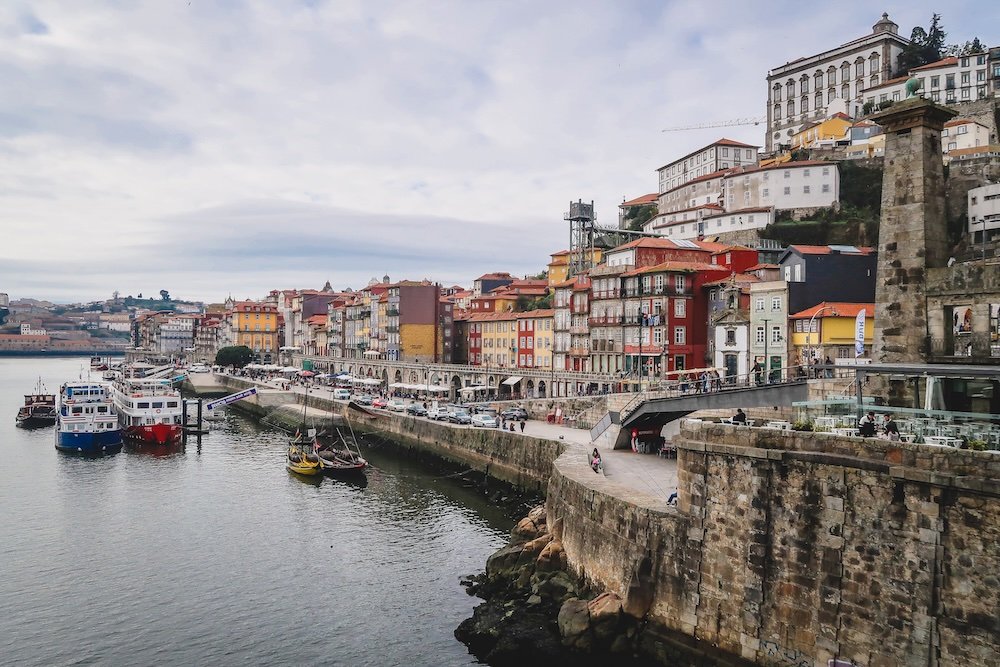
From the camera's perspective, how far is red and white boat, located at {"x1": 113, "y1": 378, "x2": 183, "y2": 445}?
218 feet

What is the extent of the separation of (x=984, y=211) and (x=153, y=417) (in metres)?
73.4

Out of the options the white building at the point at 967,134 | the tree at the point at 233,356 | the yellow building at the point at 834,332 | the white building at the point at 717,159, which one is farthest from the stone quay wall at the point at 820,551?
the tree at the point at 233,356

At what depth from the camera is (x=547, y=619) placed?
77.6 feet

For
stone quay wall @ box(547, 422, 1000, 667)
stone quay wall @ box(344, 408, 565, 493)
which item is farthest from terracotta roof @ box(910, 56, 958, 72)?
stone quay wall @ box(547, 422, 1000, 667)

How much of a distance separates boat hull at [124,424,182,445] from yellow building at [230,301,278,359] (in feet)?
323

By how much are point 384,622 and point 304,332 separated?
13874cm

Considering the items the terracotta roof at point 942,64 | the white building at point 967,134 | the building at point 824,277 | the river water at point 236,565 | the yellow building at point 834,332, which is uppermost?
the terracotta roof at point 942,64

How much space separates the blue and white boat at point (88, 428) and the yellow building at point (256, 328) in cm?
10001

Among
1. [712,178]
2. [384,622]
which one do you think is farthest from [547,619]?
[712,178]

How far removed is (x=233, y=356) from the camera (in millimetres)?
140875

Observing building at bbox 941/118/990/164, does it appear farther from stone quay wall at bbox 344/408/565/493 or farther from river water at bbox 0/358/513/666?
river water at bbox 0/358/513/666

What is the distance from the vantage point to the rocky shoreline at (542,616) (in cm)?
2139

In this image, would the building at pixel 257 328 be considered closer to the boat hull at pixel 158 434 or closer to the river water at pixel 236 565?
the boat hull at pixel 158 434

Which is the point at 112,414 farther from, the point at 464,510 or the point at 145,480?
the point at 464,510
